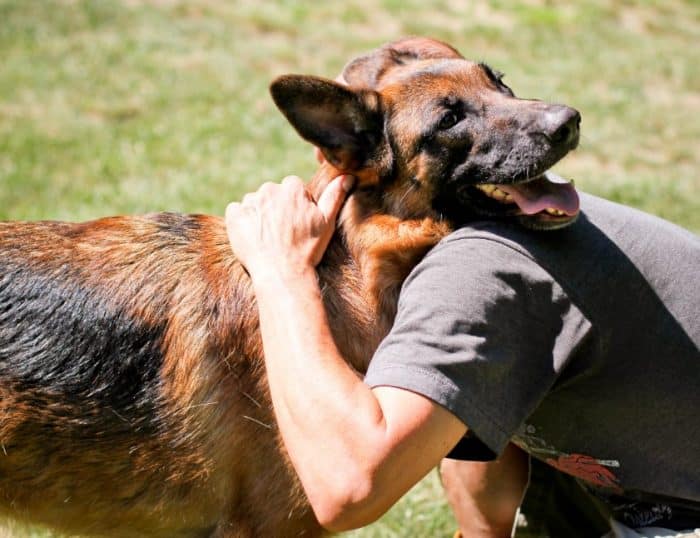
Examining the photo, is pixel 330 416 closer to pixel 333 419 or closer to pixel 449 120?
pixel 333 419

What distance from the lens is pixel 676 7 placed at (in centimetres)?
1324

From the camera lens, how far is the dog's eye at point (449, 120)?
10.9 ft

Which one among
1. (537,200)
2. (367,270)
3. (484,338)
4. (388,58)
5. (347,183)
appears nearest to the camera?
→ (484,338)

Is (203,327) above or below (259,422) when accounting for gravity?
above

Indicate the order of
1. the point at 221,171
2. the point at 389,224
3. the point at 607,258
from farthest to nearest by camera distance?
the point at 221,171
the point at 389,224
the point at 607,258

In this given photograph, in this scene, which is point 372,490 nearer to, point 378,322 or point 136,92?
point 378,322

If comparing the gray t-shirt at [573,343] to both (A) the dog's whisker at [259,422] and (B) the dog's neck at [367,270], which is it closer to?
(B) the dog's neck at [367,270]

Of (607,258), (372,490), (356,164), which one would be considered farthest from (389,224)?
(372,490)

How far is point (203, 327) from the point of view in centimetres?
329

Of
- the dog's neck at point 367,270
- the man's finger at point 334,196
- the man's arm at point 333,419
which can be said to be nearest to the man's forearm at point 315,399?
the man's arm at point 333,419

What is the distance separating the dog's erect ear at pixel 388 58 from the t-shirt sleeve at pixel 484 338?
1.19m

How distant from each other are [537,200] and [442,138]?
1.40 feet

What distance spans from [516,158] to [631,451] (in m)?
1.01

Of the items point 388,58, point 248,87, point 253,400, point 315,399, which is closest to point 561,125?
Result: point 388,58
